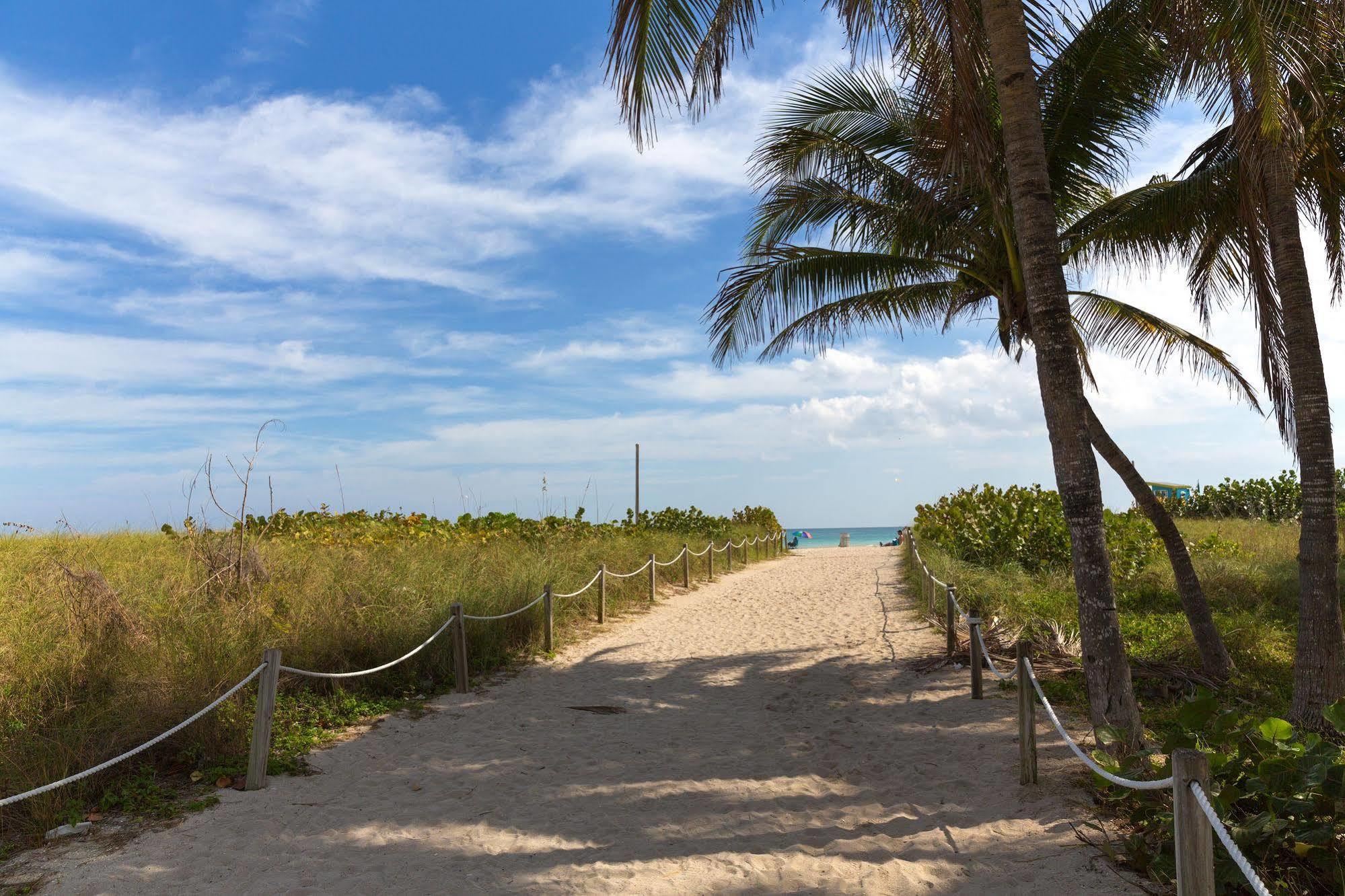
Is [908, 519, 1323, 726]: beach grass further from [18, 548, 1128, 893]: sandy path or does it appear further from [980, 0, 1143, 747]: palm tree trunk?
[18, 548, 1128, 893]: sandy path

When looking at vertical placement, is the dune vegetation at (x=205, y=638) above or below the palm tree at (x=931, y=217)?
below

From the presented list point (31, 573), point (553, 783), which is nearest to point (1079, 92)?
point (553, 783)

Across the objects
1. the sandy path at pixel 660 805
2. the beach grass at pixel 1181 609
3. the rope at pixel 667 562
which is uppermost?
the rope at pixel 667 562

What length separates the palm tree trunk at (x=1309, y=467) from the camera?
6.38 metres

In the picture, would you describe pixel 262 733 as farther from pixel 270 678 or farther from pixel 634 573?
pixel 634 573

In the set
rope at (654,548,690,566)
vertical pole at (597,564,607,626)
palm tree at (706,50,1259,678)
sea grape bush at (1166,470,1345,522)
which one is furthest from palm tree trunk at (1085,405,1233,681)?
sea grape bush at (1166,470,1345,522)

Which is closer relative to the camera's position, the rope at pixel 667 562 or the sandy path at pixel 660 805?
the sandy path at pixel 660 805

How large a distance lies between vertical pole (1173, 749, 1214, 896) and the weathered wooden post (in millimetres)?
6414

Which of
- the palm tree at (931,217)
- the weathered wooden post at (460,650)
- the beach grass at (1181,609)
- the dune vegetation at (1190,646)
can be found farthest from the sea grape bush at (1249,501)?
the weathered wooden post at (460,650)

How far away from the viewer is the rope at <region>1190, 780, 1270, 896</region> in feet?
8.39

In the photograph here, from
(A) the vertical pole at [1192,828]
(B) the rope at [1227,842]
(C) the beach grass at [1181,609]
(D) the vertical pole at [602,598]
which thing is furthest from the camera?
(D) the vertical pole at [602,598]

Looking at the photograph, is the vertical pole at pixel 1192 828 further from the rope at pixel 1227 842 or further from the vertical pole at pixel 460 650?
the vertical pole at pixel 460 650

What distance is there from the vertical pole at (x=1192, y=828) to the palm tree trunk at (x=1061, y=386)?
2424 mm

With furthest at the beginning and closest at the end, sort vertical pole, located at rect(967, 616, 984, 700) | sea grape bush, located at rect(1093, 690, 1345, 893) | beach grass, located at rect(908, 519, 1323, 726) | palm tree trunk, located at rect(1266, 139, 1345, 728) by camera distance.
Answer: beach grass, located at rect(908, 519, 1323, 726) → vertical pole, located at rect(967, 616, 984, 700) → palm tree trunk, located at rect(1266, 139, 1345, 728) → sea grape bush, located at rect(1093, 690, 1345, 893)
